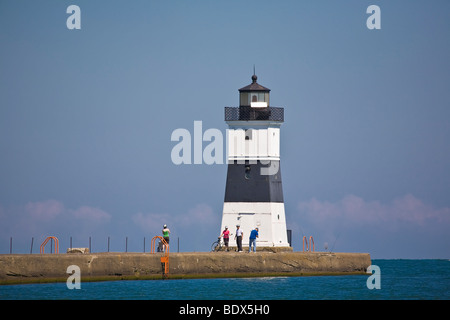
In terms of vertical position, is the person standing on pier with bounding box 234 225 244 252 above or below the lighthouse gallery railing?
below

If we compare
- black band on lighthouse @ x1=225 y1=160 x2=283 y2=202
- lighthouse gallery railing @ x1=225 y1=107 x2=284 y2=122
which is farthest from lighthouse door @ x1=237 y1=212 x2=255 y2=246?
lighthouse gallery railing @ x1=225 y1=107 x2=284 y2=122

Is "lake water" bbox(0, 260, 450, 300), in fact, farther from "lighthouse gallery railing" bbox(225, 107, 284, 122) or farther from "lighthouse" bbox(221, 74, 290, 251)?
"lighthouse gallery railing" bbox(225, 107, 284, 122)

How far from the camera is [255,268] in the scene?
48.2 metres

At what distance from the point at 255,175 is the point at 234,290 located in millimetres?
6879

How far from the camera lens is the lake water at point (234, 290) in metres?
42.6

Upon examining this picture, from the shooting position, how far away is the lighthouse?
164 ft

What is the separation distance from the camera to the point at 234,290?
44.9 m

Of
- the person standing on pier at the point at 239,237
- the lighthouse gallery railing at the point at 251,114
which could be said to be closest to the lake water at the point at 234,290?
the person standing on pier at the point at 239,237

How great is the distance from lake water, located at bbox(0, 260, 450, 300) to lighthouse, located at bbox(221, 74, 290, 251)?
2.42 m

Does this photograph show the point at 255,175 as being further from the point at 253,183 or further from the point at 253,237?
the point at 253,237

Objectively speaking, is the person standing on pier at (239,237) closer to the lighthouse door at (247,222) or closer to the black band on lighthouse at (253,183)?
the lighthouse door at (247,222)
